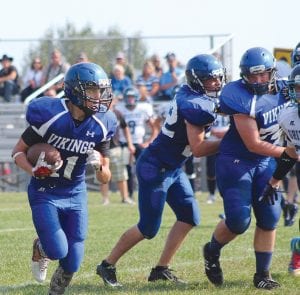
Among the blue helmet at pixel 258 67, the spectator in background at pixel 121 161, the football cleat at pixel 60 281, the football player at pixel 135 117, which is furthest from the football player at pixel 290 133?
the football player at pixel 135 117

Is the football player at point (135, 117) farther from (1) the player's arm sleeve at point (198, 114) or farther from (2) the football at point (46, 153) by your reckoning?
(2) the football at point (46, 153)

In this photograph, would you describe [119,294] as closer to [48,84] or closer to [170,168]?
[170,168]

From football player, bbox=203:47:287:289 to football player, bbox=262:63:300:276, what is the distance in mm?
57

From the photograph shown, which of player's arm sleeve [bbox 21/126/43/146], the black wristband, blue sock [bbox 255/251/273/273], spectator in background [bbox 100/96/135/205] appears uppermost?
player's arm sleeve [bbox 21/126/43/146]

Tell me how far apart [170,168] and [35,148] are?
1.24m

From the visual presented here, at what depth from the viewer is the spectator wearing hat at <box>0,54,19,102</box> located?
54.9ft

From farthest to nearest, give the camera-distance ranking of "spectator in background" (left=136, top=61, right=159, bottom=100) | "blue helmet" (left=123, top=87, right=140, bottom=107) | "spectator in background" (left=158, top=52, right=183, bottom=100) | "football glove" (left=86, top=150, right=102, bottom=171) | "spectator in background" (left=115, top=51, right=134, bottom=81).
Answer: "spectator in background" (left=136, top=61, right=159, bottom=100), "spectator in background" (left=115, top=51, right=134, bottom=81), "spectator in background" (left=158, top=52, right=183, bottom=100), "blue helmet" (left=123, top=87, right=140, bottom=107), "football glove" (left=86, top=150, right=102, bottom=171)

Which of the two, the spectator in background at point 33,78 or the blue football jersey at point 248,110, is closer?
the blue football jersey at point 248,110

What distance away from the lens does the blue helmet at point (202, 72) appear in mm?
6602

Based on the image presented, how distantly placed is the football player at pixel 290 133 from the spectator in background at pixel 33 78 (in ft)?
34.5

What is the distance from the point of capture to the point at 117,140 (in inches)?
548

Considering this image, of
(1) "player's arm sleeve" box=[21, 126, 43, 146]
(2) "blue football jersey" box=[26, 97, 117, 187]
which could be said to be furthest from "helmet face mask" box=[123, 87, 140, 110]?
(1) "player's arm sleeve" box=[21, 126, 43, 146]

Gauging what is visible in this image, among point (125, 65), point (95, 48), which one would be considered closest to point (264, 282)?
point (125, 65)

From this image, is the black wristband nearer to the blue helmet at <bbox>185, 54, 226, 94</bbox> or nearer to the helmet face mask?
the blue helmet at <bbox>185, 54, 226, 94</bbox>
